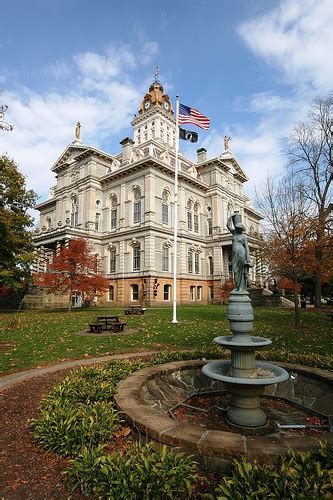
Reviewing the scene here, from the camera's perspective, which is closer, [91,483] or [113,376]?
[91,483]

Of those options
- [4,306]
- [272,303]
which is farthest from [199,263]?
[4,306]

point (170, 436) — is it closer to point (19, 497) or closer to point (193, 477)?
point (193, 477)

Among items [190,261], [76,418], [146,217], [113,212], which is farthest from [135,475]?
[113,212]

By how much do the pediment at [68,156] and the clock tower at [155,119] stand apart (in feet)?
47.3

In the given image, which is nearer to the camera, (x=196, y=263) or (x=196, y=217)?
(x=196, y=263)

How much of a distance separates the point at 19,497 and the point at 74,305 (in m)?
34.5

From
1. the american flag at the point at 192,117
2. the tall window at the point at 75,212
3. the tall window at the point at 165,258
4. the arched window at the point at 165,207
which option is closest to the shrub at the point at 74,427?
the american flag at the point at 192,117

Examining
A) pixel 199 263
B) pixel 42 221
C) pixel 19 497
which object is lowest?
pixel 19 497

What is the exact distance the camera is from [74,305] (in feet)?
118

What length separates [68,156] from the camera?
155 ft

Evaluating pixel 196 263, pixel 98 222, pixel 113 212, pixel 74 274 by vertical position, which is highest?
pixel 113 212

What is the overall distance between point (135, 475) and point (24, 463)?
5.38 ft

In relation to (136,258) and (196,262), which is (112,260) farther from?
(196,262)

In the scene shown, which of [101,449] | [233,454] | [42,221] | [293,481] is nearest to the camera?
[293,481]
